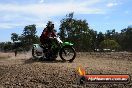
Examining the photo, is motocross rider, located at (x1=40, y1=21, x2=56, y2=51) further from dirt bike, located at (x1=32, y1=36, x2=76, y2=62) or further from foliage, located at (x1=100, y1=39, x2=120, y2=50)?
foliage, located at (x1=100, y1=39, x2=120, y2=50)

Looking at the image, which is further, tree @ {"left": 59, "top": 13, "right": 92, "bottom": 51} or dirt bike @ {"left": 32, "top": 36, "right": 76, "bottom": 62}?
tree @ {"left": 59, "top": 13, "right": 92, "bottom": 51}

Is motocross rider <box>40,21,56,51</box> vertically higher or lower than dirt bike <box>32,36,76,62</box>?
higher

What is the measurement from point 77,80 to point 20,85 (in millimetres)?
1688

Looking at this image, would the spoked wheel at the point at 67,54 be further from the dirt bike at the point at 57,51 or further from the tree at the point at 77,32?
the tree at the point at 77,32

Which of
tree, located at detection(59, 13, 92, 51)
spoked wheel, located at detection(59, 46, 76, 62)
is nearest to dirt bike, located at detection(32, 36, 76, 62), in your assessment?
spoked wheel, located at detection(59, 46, 76, 62)

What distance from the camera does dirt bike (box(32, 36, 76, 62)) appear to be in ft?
65.2

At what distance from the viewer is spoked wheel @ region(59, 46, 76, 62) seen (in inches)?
776

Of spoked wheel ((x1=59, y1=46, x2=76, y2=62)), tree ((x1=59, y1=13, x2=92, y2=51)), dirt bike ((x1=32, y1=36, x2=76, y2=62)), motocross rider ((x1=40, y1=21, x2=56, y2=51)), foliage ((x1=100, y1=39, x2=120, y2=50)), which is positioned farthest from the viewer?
foliage ((x1=100, y1=39, x2=120, y2=50))

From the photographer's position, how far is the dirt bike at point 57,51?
Answer: 1986cm

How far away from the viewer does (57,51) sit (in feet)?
66.9

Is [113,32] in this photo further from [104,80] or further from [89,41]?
[104,80]

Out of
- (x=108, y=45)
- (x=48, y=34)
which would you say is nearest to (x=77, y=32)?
(x=108, y=45)

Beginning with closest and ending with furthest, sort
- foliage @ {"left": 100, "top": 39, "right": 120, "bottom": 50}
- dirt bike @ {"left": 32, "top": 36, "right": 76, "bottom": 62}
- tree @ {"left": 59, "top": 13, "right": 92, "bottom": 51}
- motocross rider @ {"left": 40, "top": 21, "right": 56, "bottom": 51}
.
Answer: dirt bike @ {"left": 32, "top": 36, "right": 76, "bottom": 62}, motocross rider @ {"left": 40, "top": 21, "right": 56, "bottom": 51}, tree @ {"left": 59, "top": 13, "right": 92, "bottom": 51}, foliage @ {"left": 100, "top": 39, "right": 120, "bottom": 50}

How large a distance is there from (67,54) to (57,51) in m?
0.71
